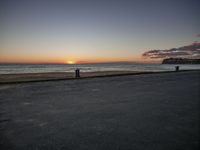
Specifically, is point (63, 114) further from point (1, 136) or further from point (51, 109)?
point (1, 136)

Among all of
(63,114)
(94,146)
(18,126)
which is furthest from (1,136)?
(94,146)

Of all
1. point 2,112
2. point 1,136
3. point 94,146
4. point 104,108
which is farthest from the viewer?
point 104,108

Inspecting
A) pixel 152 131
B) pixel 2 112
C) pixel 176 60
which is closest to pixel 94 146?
pixel 152 131

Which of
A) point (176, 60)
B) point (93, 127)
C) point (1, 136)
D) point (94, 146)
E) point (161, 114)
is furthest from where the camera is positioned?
point (176, 60)

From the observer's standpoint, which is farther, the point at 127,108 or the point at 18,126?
the point at 127,108

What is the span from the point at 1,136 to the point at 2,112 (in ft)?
6.02

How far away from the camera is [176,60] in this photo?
569 ft

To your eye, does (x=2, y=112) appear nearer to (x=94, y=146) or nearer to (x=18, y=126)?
(x=18, y=126)

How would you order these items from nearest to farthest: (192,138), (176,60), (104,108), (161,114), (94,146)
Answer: (94,146), (192,138), (161,114), (104,108), (176,60)

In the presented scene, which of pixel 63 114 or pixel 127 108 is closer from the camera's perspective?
pixel 63 114

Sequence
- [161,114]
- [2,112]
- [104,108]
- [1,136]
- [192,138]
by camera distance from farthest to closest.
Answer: [104,108] < [2,112] < [161,114] < [1,136] < [192,138]

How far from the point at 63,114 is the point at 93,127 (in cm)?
129

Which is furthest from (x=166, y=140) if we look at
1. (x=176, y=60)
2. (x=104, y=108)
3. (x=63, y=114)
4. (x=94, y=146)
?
(x=176, y=60)

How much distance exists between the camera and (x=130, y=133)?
2.91 metres
